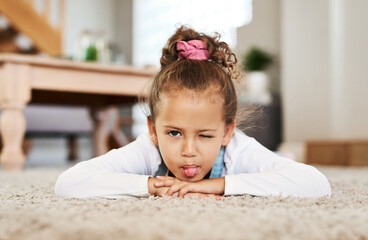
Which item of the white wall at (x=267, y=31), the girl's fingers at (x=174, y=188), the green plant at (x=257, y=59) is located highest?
the white wall at (x=267, y=31)

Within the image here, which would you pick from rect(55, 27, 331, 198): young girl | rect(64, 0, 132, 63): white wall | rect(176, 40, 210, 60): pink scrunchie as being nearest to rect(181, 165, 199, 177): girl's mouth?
rect(55, 27, 331, 198): young girl

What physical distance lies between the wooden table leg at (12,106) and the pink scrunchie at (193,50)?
0.99 metres

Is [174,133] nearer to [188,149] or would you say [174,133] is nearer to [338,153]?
[188,149]

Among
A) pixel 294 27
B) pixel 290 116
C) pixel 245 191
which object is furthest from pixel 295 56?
pixel 245 191

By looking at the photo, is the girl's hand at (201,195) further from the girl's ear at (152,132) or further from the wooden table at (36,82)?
the wooden table at (36,82)

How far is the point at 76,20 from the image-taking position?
15.2 ft

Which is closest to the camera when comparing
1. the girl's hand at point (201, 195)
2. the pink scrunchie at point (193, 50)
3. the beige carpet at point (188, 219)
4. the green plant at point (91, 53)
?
the beige carpet at point (188, 219)

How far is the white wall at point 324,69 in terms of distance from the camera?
8.18 feet

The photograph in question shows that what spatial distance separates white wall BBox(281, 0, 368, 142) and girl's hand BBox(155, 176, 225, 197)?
202cm

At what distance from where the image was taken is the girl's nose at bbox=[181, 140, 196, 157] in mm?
710

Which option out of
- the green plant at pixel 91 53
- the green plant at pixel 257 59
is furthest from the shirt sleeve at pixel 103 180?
the green plant at pixel 257 59

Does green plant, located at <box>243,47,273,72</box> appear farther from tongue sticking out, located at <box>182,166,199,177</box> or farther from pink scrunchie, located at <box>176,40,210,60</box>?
tongue sticking out, located at <box>182,166,199,177</box>

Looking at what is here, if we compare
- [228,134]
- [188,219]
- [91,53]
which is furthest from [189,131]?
[91,53]

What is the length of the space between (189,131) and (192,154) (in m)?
0.04
